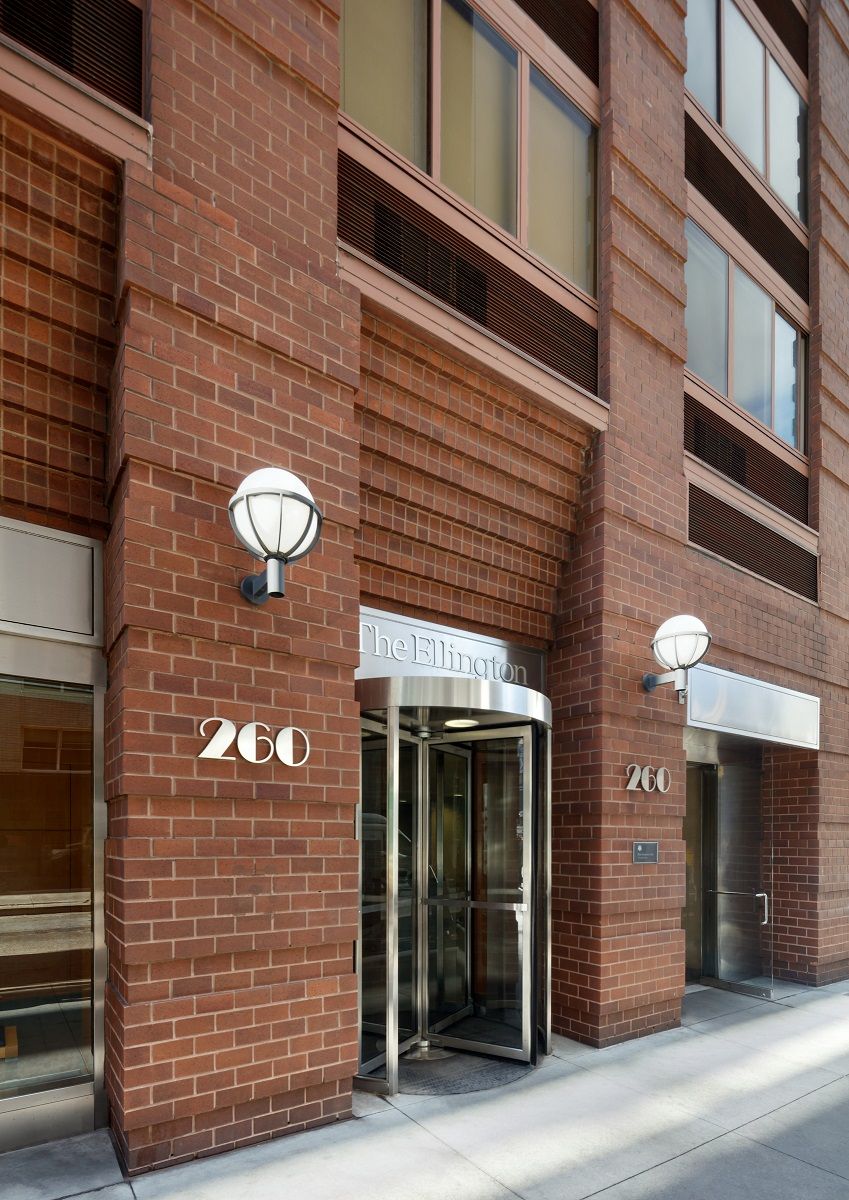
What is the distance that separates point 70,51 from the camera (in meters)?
4.69

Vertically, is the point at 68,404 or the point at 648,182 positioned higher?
the point at 648,182

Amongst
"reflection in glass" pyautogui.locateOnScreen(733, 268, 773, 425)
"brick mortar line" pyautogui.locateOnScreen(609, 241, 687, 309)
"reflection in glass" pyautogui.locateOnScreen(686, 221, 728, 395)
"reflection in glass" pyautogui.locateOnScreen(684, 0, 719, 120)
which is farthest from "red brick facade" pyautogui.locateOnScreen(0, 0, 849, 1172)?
"reflection in glass" pyautogui.locateOnScreen(684, 0, 719, 120)

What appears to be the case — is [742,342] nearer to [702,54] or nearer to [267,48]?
[702,54]

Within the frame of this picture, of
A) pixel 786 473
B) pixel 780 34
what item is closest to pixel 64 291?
pixel 786 473

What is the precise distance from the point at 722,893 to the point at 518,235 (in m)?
7.73

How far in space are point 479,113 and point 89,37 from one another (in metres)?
3.48

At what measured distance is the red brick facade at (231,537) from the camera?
4582 millimetres

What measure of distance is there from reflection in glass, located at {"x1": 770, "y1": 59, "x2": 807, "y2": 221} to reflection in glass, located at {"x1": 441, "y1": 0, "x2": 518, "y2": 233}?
Result: 17.7ft

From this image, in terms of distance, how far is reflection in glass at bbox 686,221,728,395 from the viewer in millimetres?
9516

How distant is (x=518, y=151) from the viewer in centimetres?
746

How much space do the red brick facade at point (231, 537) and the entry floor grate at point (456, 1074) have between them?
3.17 ft

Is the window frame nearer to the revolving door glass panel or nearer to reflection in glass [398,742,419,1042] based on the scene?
the revolving door glass panel

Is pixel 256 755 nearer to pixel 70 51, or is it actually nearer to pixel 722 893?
pixel 70 51

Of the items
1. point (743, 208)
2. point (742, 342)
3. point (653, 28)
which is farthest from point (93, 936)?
point (743, 208)
